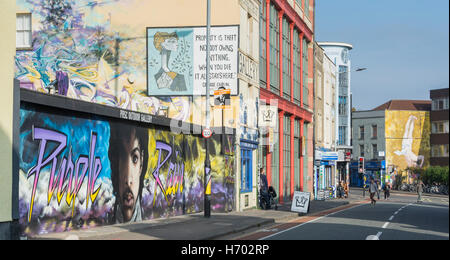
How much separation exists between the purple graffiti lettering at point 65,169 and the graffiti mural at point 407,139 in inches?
1387

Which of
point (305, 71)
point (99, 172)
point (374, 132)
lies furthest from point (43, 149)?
point (374, 132)

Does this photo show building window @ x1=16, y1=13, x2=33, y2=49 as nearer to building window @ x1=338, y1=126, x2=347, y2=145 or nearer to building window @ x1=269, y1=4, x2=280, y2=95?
building window @ x1=269, y1=4, x2=280, y2=95

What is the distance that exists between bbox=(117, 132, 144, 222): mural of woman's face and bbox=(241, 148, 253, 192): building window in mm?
10630

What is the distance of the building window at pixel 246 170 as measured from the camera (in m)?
32.4

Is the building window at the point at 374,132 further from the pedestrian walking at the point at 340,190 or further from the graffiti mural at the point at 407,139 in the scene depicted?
the pedestrian walking at the point at 340,190

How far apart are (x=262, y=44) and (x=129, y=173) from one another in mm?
A: 16501

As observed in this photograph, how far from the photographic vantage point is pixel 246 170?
109ft

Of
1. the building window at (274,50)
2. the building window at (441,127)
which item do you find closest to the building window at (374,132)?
the building window at (274,50)

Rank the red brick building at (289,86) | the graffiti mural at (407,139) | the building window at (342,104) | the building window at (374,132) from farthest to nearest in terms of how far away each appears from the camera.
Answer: the building window at (342,104), the building window at (374,132), the graffiti mural at (407,139), the red brick building at (289,86)

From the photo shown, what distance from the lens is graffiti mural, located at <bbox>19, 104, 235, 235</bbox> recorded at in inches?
657

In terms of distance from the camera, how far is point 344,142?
80375 millimetres

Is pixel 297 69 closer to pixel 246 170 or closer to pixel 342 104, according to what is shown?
pixel 246 170

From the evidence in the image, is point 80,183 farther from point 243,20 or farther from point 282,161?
point 282,161

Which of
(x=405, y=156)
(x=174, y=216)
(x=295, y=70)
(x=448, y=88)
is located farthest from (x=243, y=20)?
(x=405, y=156)
